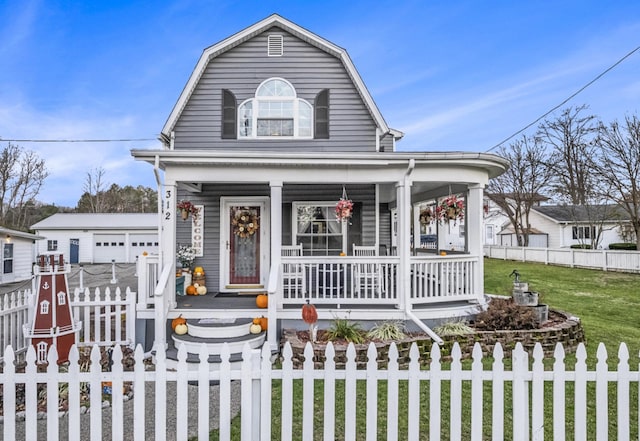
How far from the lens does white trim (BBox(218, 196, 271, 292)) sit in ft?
30.1

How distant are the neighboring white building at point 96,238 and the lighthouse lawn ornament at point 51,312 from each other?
21073 mm

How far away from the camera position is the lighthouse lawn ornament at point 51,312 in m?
5.25

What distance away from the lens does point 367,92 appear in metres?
9.45

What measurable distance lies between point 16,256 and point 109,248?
24.9ft

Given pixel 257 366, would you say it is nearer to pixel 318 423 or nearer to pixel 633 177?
pixel 318 423

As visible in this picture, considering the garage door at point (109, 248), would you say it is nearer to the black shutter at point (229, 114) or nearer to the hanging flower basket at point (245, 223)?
the black shutter at point (229, 114)

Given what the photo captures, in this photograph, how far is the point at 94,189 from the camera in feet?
131

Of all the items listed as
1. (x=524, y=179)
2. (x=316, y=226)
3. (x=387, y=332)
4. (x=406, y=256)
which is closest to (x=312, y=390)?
(x=387, y=332)

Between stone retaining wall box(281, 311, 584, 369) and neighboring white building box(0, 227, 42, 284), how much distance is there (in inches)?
697

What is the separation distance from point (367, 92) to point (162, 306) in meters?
6.64

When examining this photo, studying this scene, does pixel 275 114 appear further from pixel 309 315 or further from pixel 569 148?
pixel 569 148

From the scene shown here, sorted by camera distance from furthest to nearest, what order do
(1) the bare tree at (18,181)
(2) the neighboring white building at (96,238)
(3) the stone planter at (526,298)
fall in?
(1) the bare tree at (18,181) < (2) the neighboring white building at (96,238) < (3) the stone planter at (526,298)

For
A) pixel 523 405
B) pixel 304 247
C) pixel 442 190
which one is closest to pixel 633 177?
pixel 442 190

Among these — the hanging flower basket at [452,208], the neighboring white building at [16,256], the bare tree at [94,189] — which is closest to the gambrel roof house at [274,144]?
the hanging flower basket at [452,208]
